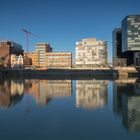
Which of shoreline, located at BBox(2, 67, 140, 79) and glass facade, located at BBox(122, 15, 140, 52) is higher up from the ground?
glass facade, located at BBox(122, 15, 140, 52)

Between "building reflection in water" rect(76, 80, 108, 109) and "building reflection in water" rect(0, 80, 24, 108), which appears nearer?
"building reflection in water" rect(76, 80, 108, 109)

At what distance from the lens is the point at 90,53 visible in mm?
188125

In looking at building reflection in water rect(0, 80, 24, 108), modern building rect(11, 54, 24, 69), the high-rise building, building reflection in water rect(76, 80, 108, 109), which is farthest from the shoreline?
building reflection in water rect(0, 80, 24, 108)

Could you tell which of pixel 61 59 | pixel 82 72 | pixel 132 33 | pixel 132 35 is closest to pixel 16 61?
pixel 61 59

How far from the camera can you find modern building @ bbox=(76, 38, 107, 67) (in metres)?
188

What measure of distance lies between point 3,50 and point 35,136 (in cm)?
18190

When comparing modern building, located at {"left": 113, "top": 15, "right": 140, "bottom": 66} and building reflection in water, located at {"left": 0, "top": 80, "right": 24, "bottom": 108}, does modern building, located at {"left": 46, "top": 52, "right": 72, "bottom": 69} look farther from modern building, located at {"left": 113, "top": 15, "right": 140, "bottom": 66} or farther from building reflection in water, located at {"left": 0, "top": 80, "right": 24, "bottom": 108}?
building reflection in water, located at {"left": 0, "top": 80, "right": 24, "bottom": 108}

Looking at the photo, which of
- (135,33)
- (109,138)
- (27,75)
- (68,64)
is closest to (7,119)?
(109,138)

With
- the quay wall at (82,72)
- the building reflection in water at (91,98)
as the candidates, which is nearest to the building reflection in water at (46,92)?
the building reflection in water at (91,98)

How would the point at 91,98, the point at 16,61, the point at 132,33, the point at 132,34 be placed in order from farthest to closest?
the point at 16,61, the point at 132,33, the point at 132,34, the point at 91,98

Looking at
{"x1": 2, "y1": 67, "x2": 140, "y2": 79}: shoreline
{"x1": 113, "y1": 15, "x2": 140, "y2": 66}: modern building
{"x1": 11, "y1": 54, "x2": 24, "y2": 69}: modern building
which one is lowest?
{"x1": 2, "y1": 67, "x2": 140, "y2": 79}: shoreline

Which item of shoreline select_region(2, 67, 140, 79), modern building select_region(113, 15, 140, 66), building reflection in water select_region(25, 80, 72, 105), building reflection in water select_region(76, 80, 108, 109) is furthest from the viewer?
modern building select_region(113, 15, 140, 66)

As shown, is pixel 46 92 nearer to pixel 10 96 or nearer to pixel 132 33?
pixel 10 96

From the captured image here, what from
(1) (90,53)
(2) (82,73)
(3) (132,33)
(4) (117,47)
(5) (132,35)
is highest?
(3) (132,33)
